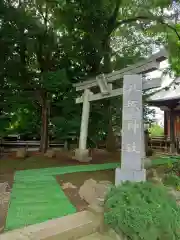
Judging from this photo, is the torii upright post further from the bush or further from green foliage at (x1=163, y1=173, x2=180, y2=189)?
the bush

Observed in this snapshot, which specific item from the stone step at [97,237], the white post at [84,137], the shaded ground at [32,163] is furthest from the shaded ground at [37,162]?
the stone step at [97,237]

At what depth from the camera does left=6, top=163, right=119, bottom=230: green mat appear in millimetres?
3430

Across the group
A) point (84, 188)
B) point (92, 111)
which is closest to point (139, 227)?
point (84, 188)

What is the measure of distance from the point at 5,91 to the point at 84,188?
19.5 ft

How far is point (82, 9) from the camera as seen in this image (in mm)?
8758

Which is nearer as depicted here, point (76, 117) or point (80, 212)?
point (80, 212)

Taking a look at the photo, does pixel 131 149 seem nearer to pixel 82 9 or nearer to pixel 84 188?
pixel 84 188

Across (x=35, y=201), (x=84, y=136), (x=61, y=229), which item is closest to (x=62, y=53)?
(x=84, y=136)

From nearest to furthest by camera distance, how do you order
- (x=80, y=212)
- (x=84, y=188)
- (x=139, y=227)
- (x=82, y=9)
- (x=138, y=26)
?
1. (x=139, y=227)
2. (x=80, y=212)
3. (x=84, y=188)
4. (x=82, y=9)
5. (x=138, y=26)

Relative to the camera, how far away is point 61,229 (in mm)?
3033

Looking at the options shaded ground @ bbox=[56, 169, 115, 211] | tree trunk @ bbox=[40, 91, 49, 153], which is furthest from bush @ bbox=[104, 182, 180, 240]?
tree trunk @ bbox=[40, 91, 49, 153]

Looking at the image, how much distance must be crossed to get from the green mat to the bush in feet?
3.14

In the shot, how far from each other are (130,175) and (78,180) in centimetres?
139

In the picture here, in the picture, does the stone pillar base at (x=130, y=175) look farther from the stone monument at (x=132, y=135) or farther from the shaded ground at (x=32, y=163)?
the shaded ground at (x=32, y=163)
